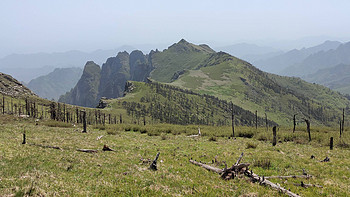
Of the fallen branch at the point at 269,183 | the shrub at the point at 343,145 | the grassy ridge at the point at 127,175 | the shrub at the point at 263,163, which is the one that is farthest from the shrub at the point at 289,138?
the fallen branch at the point at 269,183

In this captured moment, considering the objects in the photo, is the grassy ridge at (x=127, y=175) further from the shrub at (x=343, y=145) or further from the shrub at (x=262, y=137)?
the shrub at (x=262, y=137)

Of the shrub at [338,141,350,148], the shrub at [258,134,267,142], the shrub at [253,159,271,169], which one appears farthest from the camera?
the shrub at [258,134,267,142]

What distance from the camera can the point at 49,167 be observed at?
657 inches

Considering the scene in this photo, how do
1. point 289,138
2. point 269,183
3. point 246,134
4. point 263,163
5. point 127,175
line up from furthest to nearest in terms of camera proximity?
point 246,134 → point 289,138 → point 263,163 → point 127,175 → point 269,183

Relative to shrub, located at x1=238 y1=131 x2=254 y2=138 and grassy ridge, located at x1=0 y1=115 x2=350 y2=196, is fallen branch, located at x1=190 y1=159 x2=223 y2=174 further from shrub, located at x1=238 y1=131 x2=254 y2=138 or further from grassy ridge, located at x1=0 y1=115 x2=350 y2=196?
shrub, located at x1=238 y1=131 x2=254 y2=138

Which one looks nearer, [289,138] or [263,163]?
[263,163]

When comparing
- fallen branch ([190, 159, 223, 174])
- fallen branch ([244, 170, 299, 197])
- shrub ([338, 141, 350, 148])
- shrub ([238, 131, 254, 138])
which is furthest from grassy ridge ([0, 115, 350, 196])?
shrub ([238, 131, 254, 138])

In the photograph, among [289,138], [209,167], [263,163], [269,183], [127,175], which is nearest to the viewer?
[269,183]

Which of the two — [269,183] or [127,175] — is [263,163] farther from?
[127,175]

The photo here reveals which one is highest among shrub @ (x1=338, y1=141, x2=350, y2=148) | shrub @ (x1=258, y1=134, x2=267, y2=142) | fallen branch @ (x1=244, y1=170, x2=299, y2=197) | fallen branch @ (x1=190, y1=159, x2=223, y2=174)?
fallen branch @ (x1=244, y1=170, x2=299, y2=197)

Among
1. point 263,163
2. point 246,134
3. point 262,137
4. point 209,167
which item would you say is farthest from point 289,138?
point 209,167

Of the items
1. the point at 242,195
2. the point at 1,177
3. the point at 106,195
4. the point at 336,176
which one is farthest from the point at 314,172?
the point at 1,177

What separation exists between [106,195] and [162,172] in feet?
19.0

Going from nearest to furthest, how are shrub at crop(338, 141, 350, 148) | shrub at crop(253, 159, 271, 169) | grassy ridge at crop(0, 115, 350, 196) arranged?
grassy ridge at crop(0, 115, 350, 196) → shrub at crop(253, 159, 271, 169) → shrub at crop(338, 141, 350, 148)
